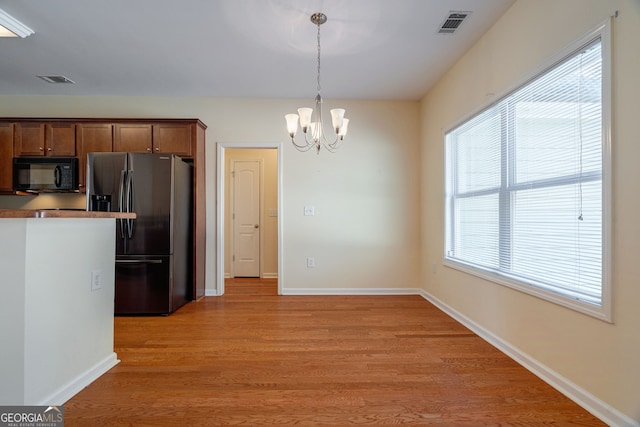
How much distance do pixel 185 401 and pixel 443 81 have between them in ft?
12.5

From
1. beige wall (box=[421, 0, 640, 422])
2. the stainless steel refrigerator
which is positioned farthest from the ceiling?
the stainless steel refrigerator

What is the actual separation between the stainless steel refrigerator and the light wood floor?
25cm

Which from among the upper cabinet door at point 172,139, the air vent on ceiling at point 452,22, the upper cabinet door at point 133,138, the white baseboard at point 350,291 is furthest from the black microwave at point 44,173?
the air vent on ceiling at point 452,22

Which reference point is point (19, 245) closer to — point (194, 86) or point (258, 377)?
point (258, 377)

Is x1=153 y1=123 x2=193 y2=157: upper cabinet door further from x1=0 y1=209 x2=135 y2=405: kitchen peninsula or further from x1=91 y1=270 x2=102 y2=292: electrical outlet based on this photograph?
x1=91 y1=270 x2=102 y2=292: electrical outlet

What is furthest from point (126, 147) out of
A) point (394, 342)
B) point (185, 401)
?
point (394, 342)

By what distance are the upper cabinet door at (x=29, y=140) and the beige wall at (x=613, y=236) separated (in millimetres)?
4795

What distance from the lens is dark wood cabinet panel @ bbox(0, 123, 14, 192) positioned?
3756 mm

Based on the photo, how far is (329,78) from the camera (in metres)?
3.57

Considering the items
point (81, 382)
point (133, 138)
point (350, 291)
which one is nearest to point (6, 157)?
Result: point (133, 138)

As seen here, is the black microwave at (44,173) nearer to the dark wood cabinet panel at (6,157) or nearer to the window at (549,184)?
the dark wood cabinet panel at (6,157)

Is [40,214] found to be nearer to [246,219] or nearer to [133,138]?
[133,138]

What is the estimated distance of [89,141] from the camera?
377 cm

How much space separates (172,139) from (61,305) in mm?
2512
